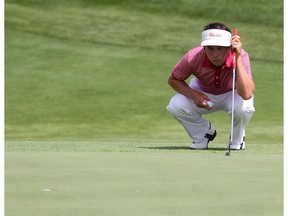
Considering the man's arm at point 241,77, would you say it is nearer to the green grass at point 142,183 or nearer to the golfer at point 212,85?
the golfer at point 212,85

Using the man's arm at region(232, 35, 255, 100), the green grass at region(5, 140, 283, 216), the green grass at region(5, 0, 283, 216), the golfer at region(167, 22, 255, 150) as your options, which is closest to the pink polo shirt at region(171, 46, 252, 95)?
the golfer at region(167, 22, 255, 150)

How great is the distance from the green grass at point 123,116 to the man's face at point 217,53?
2.10 feet

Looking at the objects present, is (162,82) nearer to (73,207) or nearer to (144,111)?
(144,111)

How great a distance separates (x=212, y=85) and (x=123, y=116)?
9366mm

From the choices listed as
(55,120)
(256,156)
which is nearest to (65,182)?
(256,156)

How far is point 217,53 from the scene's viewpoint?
7484mm

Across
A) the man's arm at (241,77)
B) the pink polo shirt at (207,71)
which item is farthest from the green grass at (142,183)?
the pink polo shirt at (207,71)

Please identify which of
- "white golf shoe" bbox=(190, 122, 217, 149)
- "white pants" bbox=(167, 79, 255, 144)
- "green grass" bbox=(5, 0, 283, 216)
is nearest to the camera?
"green grass" bbox=(5, 0, 283, 216)

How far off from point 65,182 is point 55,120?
38.7ft

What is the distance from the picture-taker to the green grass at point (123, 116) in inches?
193

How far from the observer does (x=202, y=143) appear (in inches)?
319

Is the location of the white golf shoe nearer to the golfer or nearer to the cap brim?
the golfer

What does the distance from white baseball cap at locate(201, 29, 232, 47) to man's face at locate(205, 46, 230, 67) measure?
0.30 feet

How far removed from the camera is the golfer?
7438 millimetres
